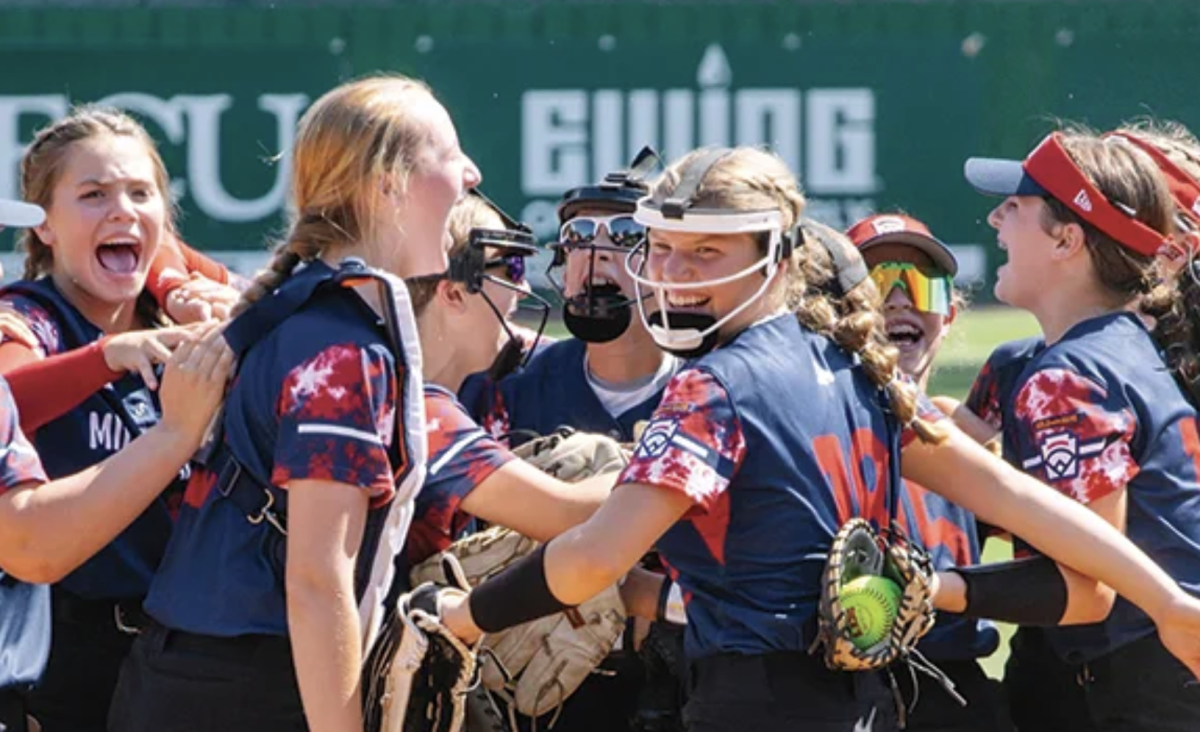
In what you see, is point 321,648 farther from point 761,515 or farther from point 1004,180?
point 1004,180

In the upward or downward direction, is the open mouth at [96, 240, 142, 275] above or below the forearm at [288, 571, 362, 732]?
above

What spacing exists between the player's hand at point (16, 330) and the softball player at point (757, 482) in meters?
1.25

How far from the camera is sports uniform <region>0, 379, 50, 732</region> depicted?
12.4ft

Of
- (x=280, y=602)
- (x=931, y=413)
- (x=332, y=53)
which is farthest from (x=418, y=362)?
(x=332, y=53)

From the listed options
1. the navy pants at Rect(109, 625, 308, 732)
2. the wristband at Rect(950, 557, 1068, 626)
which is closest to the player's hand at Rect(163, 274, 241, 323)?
the navy pants at Rect(109, 625, 308, 732)

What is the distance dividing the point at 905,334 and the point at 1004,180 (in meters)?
0.63

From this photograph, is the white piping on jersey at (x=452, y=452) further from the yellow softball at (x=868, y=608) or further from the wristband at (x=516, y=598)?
the yellow softball at (x=868, y=608)

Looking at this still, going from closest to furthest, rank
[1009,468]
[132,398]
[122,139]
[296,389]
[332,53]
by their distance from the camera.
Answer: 1. [296,389]
2. [1009,468]
3. [132,398]
4. [122,139]
5. [332,53]

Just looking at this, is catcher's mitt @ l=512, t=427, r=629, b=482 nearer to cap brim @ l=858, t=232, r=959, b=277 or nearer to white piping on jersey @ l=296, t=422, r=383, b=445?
white piping on jersey @ l=296, t=422, r=383, b=445

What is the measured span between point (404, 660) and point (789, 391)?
0.83 meters

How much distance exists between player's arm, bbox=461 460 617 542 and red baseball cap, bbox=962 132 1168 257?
1.19 metres

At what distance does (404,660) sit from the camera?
11.6 ft

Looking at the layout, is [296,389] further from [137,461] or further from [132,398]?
[132,398]

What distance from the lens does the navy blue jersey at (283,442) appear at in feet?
11.1
